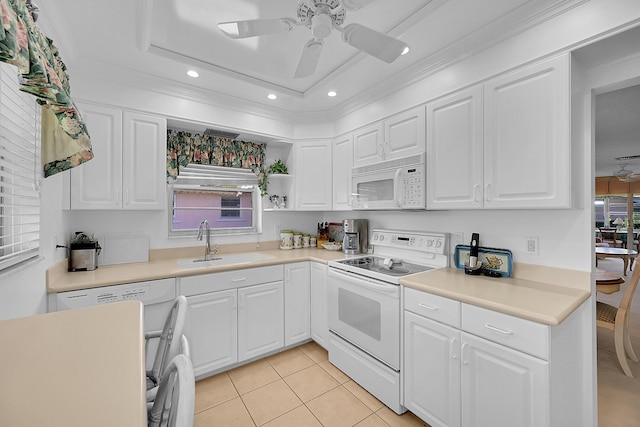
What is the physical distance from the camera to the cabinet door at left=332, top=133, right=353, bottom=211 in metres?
2.84

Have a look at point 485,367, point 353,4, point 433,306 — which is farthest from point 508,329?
point 353,4

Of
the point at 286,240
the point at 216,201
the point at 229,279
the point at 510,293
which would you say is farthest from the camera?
the point at 286,240

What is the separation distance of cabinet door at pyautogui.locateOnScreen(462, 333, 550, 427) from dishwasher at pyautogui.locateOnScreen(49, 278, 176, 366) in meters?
2.03

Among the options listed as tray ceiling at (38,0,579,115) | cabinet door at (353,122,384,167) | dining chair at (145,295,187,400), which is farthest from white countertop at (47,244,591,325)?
tray ceiling at (38,0,579,115)

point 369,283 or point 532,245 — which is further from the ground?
point 532,245

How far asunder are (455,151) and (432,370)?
1.44m

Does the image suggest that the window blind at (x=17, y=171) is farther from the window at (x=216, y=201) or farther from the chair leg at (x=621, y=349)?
→ the chair leg at (x=621, y=349)

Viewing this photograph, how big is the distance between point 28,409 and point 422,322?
171 cm

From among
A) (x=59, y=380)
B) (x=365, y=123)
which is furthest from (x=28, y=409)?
(x=365, y=123)

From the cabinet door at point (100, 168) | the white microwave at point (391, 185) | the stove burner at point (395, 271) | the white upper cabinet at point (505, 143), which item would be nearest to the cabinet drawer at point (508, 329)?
the stove burner at point (395, 271)

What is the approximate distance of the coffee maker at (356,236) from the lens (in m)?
2.86

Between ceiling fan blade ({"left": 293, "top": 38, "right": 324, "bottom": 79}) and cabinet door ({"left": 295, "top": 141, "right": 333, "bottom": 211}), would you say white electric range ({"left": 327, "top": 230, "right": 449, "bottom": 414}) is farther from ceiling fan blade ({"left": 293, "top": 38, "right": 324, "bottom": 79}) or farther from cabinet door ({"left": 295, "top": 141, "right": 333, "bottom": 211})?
ceiling fan blade ({"left": 293, "top": 38, "right": 324, "bottom": 79})

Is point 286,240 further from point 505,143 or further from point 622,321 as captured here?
point 622,321

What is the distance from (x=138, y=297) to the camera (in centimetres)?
193
